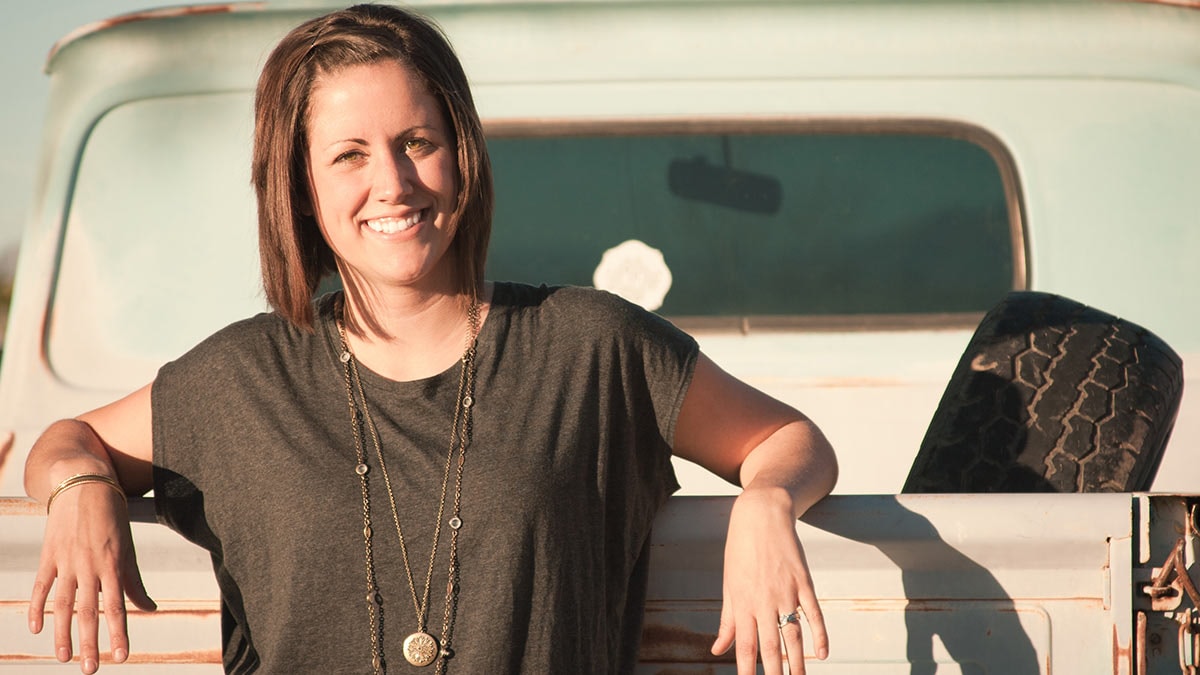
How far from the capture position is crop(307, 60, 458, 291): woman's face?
1.84 metres

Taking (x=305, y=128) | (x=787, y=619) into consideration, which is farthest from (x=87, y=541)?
(x=787, y=619)

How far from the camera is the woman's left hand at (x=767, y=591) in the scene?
1591 mm

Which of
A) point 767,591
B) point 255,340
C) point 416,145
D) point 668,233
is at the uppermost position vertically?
point 416,145

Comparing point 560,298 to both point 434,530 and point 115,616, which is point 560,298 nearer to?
point 434,530

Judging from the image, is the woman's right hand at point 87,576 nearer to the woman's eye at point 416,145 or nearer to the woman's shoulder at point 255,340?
the woman's shoulder at point 255,340

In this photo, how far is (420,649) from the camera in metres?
1.72

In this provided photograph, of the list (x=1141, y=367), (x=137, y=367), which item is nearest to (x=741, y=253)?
(x=1141, y=367)

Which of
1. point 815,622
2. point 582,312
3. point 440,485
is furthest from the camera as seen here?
point 582,312

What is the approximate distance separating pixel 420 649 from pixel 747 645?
0.42m

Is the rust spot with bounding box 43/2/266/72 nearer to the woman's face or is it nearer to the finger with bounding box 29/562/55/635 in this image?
the woman's face

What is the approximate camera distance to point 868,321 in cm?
278

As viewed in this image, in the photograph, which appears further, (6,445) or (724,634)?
(6,445)

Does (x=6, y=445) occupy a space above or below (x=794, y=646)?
above

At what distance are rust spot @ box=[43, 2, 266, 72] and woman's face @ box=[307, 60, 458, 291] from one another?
1.11m
